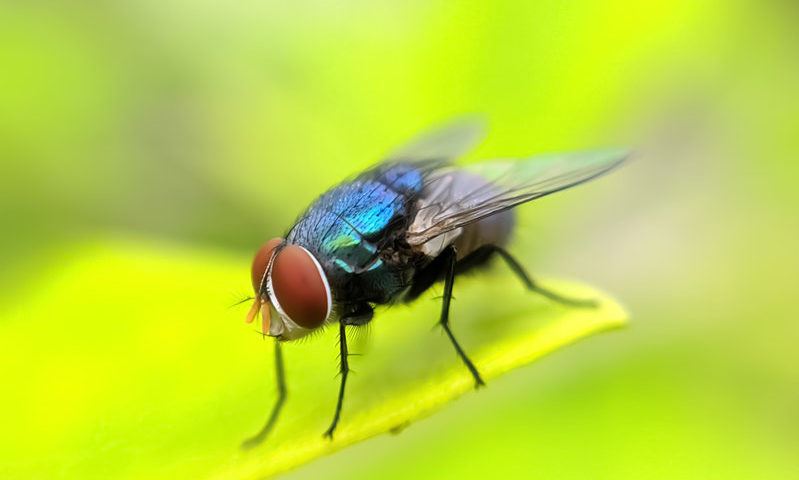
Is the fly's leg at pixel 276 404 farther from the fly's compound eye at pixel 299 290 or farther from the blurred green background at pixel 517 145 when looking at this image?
the blurred green background at pixel 517 145

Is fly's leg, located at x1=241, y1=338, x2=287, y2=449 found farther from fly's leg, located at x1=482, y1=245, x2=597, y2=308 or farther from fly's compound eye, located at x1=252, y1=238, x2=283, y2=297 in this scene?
fly's leg, located at x1=482, y1=245, x2=597, y2=308

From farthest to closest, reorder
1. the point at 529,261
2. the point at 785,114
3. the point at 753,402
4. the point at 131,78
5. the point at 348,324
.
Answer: the point at 131,78
the point at 785,114
the point at 529,261
the point at 753,402
the point at 348,324

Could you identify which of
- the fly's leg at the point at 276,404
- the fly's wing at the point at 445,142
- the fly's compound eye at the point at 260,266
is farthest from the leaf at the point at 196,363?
the fly's wing at the point at 445,142

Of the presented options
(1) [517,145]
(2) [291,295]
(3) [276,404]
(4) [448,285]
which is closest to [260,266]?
(2) [291,295]

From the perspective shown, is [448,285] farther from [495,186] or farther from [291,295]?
[291,295]

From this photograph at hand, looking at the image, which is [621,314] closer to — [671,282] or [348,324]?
[348,324]

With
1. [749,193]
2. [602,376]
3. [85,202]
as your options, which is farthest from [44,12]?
[749,193]
